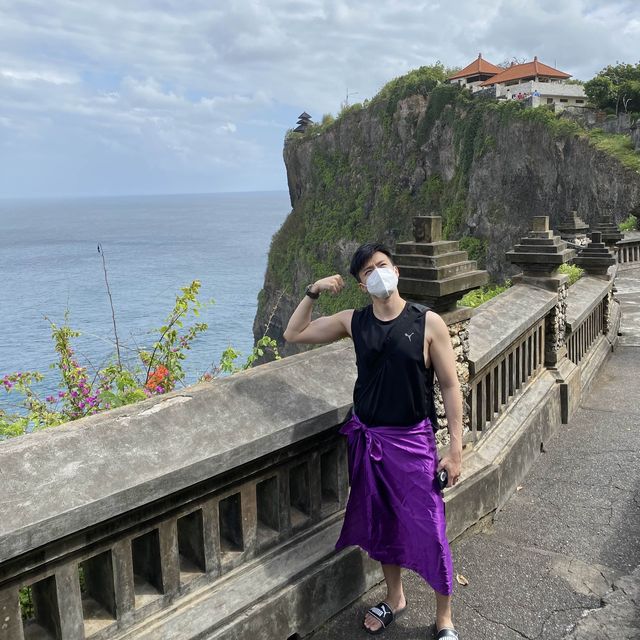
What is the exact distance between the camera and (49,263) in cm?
10869

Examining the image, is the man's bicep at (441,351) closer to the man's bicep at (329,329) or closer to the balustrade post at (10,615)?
the man's bicep at (329,329)

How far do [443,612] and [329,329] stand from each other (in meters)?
1.48

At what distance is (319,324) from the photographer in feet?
11.4

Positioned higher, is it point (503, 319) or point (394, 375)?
point (394, 375)

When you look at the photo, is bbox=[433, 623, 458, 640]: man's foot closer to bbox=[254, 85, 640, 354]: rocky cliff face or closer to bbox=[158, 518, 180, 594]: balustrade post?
bbox=[158, 518, 180, 594]: balustrade post

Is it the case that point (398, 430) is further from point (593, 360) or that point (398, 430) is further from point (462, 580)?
point (593, 360)

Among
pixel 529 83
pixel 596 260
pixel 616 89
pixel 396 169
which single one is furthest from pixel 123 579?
pixel 396 169

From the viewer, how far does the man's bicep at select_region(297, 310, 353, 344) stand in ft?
11.2

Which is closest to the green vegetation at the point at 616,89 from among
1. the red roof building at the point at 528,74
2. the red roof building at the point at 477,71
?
the red roof building at the point at 528,74

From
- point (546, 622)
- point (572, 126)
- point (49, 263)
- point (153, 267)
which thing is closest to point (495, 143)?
point (572, 126)

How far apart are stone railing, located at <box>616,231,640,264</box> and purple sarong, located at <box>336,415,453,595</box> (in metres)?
18.9

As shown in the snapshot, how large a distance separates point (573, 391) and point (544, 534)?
2988 mm

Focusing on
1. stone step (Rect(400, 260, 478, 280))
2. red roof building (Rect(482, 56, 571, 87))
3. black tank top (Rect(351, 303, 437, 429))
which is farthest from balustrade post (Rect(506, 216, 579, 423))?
red roof building (Rect(482, 56, 571, 87))

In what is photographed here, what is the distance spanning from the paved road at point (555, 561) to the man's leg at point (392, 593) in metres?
0.07
